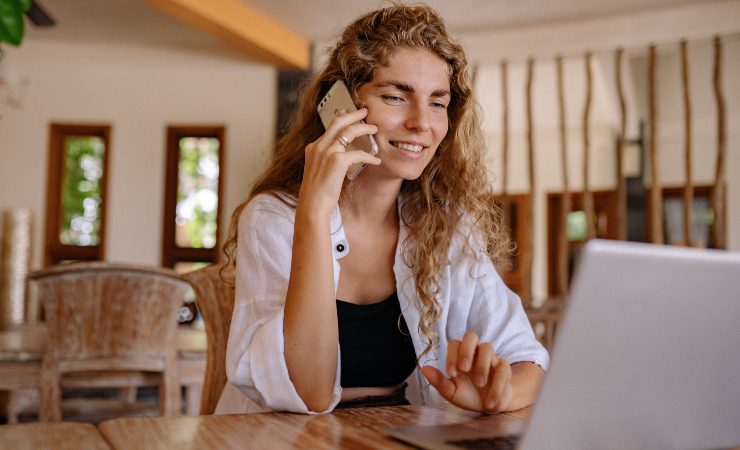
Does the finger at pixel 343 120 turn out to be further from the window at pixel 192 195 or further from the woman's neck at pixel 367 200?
the window at pixel 192 195

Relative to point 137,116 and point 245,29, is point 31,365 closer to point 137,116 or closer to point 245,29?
point 245,29

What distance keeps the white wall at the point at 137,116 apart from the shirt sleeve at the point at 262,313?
5.34m

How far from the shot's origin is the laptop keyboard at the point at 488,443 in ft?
2.60

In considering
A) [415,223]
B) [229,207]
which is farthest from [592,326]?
[229,207]

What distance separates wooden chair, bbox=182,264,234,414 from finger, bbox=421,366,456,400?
74 centimetres

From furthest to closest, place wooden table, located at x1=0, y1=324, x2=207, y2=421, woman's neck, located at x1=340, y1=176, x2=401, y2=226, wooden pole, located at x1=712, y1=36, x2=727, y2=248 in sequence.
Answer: wooden pole, located at x1=712, y1=36, x2=727, y2=248 < wooden table, located at x1=0, y1=324, x2=207, y2=421 < woman's neck, located at x1=340, y1=176, x2=401, y2=226

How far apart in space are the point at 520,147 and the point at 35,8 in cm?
781

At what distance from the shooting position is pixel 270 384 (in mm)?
1131

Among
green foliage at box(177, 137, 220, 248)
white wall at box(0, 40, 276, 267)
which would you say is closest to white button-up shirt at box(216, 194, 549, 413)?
white wall at box(0, 40, 276, 267)

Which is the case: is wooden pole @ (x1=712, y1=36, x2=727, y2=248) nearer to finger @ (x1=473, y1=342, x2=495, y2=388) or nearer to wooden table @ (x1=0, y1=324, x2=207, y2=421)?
wooden table @ (x1=0, y1=324, x2=207, y2=421)

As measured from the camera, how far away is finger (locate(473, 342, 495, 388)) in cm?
99

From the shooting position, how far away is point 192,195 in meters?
6.96

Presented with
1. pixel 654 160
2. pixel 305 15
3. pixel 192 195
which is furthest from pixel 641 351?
pixel 192 195

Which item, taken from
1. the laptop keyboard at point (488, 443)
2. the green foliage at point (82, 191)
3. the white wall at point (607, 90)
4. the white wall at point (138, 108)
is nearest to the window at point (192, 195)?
the white wall at point (138, 108)
